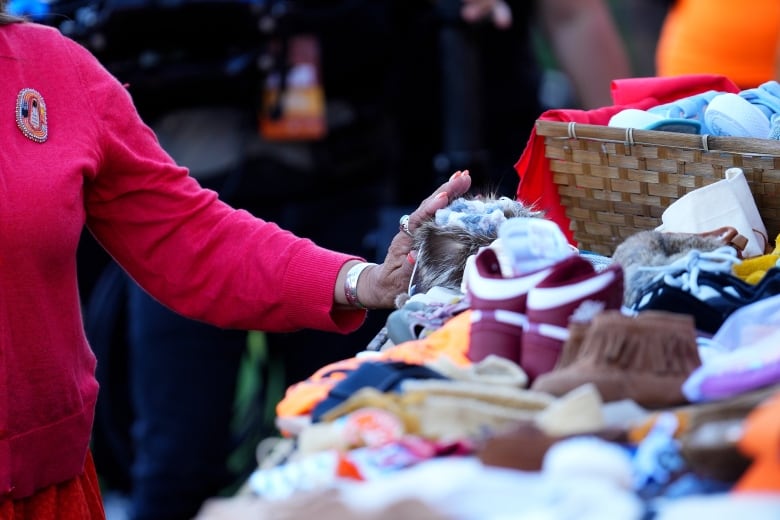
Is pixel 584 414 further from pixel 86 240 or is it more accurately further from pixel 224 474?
pixel 86 240

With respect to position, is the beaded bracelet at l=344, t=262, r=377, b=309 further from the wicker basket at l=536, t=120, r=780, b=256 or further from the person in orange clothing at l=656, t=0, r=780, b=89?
the person in orange clothing at l=656, t=0, r=780, b=89

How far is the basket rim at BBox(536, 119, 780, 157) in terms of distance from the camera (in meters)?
1.71

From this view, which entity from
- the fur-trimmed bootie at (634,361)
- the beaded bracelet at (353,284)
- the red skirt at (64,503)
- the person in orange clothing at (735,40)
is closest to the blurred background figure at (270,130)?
the person in orange clothing at (735,40)

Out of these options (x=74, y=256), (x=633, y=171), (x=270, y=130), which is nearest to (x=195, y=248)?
(x=74, y=256)

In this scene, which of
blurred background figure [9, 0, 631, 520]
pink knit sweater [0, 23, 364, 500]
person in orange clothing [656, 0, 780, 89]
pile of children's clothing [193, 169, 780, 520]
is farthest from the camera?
person in orange clothing [656, 0, 780, 89]

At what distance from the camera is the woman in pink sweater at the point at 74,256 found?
5.47 ft

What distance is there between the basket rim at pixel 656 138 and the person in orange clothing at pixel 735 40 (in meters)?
1.62

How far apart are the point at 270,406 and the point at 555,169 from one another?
1792 mm

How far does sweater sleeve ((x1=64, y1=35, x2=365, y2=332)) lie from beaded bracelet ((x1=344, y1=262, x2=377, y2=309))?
0.02 m

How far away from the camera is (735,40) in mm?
3408

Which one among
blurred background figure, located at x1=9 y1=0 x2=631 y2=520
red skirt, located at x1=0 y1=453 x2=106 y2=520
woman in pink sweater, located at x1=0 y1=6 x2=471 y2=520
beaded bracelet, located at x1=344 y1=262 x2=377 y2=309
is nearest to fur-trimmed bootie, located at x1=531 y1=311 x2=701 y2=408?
woman in pink sweater, located at x1=0 y1=6 x2=471 y2=520

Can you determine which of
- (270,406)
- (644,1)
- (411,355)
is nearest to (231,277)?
(411,355)

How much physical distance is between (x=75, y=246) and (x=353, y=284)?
0.43 meters

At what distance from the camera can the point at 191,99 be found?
10.5 feet
